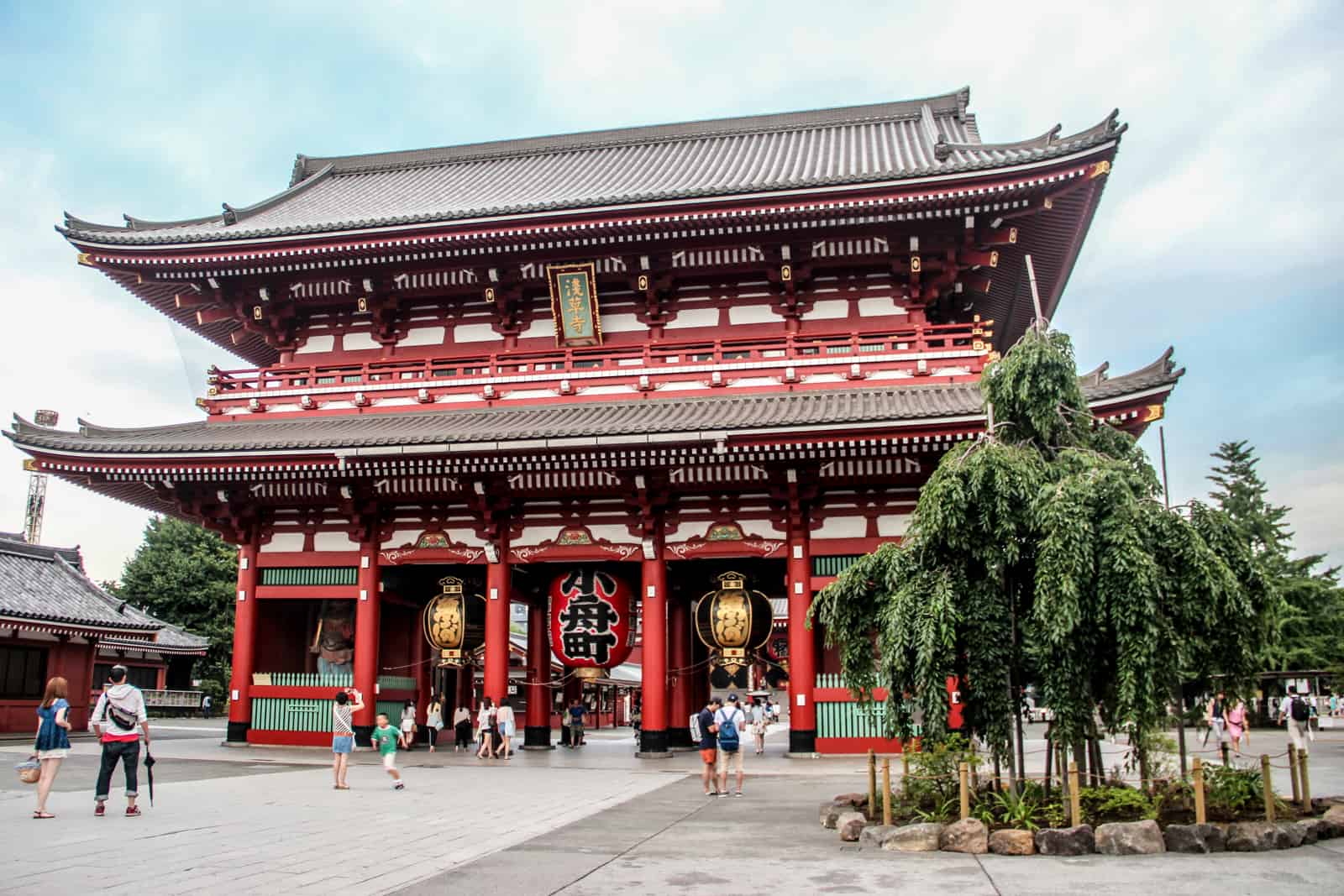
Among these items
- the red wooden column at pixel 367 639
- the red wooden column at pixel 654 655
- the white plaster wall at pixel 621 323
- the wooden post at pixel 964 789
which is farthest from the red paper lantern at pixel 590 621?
the wooden post at pixel 964 789

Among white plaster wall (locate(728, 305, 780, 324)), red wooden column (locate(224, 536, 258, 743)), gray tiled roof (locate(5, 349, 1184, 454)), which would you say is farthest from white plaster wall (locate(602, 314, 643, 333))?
red wooden column (locate(224, 536, 258, 743))

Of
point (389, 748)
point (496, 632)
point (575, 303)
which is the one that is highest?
point (575, 303)

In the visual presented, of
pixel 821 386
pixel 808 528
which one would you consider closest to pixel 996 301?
pixel 821 386

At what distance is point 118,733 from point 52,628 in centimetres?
2250

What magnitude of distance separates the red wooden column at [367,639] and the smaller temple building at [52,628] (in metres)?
13.4

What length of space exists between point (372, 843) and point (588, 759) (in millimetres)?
12507

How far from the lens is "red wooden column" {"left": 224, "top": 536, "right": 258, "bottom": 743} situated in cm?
2272

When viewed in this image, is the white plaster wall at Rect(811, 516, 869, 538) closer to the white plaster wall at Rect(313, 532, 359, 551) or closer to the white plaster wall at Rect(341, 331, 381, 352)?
the white plaster wall at Rect(313, 532, 359, 551)

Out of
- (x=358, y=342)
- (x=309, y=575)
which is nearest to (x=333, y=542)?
(x=309, y=575)

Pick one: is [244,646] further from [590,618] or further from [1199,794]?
[1199,794]

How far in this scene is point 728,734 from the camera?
15.1 metres

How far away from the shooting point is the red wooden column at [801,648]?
2045 cm

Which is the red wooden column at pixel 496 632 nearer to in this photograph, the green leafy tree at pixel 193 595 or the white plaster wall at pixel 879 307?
the white plaster wall at pixel 879 307

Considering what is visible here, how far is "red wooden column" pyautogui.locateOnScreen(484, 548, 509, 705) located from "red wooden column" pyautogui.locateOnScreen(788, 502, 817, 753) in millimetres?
6313
